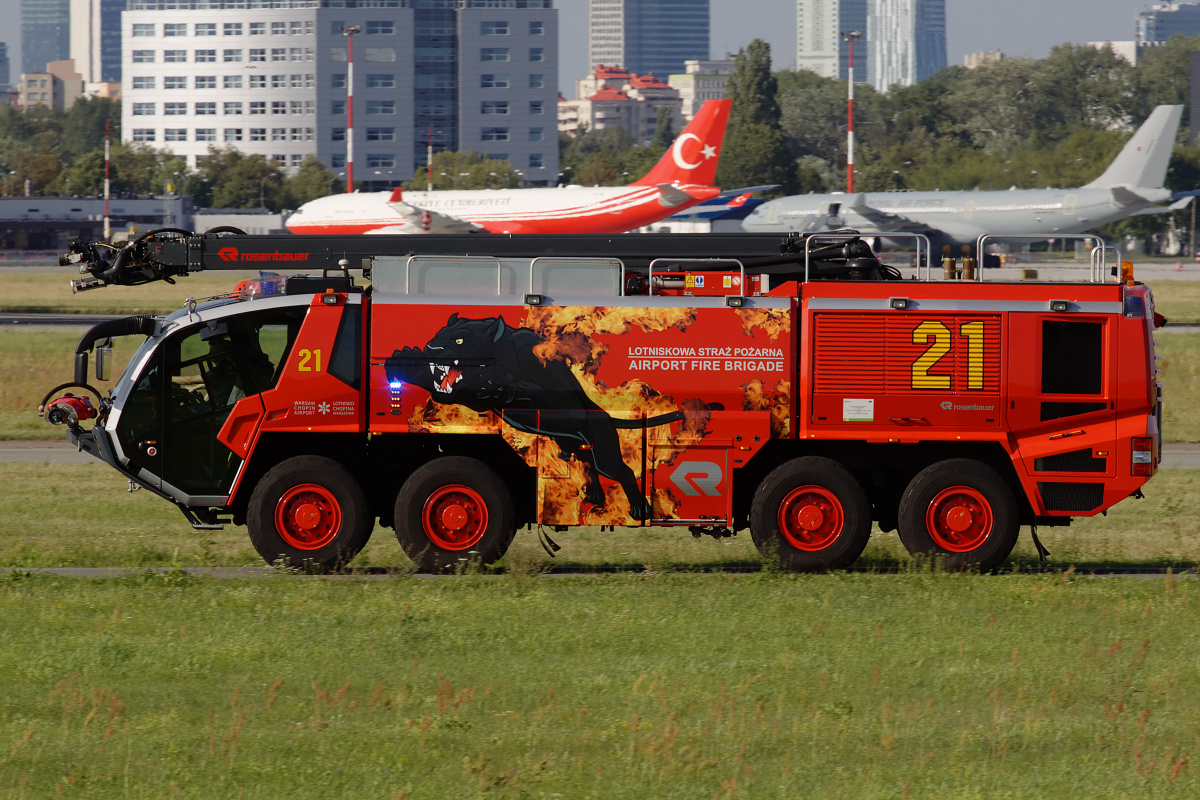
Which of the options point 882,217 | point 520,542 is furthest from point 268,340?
point 882,217

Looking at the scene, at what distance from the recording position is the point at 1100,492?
12.4 metres

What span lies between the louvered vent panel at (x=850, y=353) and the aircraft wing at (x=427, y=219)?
5638 centimetres

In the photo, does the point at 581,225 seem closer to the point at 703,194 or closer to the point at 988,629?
the point at 703,194

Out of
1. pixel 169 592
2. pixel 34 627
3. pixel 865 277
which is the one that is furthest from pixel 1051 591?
pixel 34 627

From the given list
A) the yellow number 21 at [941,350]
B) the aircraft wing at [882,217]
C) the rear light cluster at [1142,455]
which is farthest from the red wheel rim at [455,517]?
the aircraft wing at [882,217]

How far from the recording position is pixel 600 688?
29.0 ft

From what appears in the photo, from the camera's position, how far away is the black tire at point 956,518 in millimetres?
12570

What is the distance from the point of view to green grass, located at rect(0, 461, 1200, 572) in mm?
13859

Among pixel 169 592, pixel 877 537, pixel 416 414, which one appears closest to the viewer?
pixel 169 592

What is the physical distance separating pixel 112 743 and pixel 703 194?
6077cm

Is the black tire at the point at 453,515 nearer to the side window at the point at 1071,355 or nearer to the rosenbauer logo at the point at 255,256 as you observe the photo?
the rosenbauer logo at the point at 255,256

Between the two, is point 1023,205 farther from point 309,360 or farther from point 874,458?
point 309,360

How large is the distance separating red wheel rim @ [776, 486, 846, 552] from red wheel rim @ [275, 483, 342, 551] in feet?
13.6

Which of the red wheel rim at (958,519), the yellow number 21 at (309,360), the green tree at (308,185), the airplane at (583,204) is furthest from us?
the green tree at (308,185)
